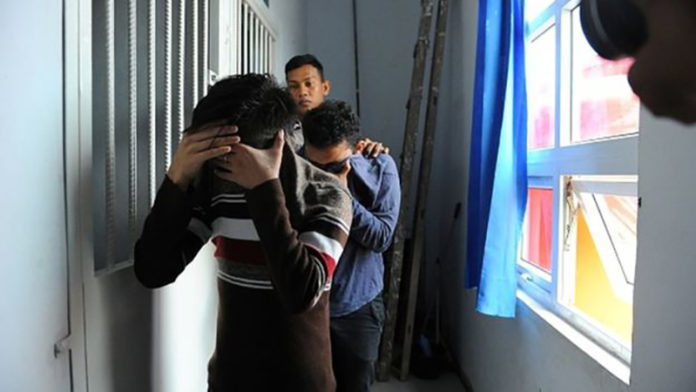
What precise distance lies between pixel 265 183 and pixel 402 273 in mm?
2238

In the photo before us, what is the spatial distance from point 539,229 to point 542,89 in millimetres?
601

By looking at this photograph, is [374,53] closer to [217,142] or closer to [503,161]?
[503,161]

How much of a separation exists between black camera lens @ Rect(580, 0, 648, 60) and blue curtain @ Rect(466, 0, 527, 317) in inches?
50.5

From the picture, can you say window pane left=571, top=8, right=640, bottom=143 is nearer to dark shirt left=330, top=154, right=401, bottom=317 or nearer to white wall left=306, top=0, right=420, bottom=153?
dark shirt left=330, top=154, right=401, bottom=317

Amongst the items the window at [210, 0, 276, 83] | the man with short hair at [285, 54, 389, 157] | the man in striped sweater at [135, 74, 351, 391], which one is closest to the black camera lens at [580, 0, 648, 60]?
the man in striped sweater at [135, 74, 351, 391]

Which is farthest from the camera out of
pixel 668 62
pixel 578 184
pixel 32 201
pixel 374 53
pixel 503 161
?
pixel 374 53

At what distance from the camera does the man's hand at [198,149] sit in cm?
74

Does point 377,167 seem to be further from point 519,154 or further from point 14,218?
point 14,218

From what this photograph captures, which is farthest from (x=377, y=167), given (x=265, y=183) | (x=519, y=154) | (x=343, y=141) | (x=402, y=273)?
(x=402, y=273)

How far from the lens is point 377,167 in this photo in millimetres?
1445

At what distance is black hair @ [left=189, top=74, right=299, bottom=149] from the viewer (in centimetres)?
76

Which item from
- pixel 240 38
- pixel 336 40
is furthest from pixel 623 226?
pixel 336 40

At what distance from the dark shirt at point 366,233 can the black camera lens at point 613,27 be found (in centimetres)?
91

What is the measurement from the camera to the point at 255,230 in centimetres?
80
